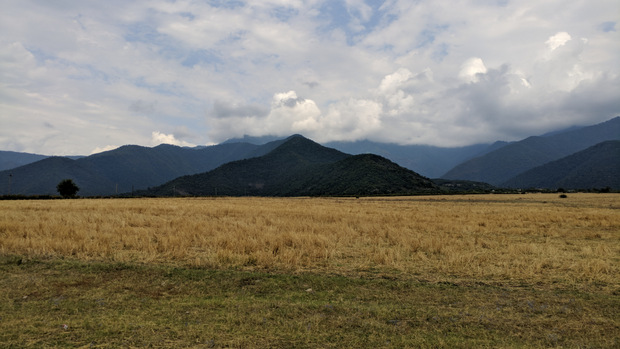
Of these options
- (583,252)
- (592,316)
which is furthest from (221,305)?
(583,252)

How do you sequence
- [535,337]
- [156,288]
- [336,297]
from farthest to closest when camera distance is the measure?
[156,288]
[336,297]
[535,337]

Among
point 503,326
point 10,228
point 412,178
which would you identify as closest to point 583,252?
point 503,326

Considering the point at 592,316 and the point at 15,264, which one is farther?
the point at 15,264

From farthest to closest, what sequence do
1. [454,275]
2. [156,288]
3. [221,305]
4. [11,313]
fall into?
1. [454,275]
2. [156,288]
3. [221,305]
4. [11,313]

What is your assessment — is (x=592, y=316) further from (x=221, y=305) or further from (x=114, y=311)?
(x=114, y=311)

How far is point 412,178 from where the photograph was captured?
546ft

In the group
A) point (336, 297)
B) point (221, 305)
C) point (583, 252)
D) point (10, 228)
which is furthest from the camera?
point (10, 228)

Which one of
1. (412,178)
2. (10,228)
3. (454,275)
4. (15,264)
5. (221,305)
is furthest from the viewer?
(412,178)

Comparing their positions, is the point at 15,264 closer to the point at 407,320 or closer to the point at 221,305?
the point at 221,305

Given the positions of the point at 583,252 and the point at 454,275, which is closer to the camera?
the point at 454,275

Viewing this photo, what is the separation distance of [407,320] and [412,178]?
552 ft

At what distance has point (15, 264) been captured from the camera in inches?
404

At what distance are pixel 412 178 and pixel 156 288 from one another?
551ft

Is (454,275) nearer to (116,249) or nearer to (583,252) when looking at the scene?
(583,252)
